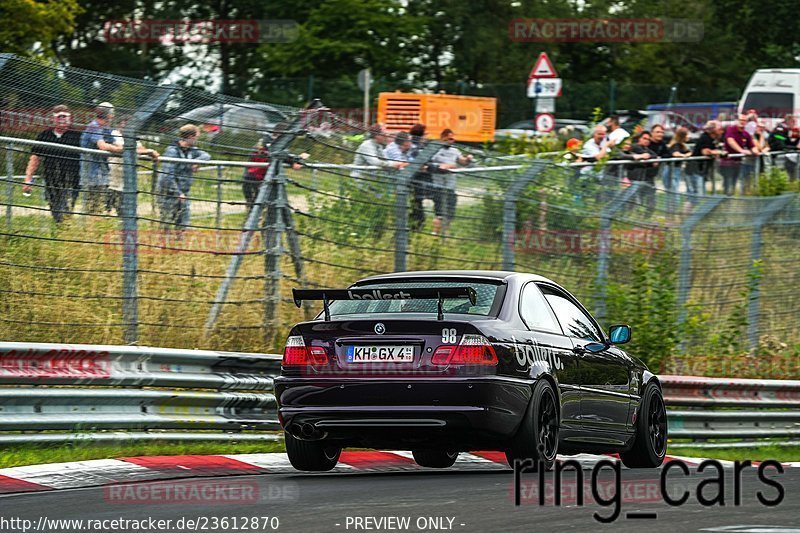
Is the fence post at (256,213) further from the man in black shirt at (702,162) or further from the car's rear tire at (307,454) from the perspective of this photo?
the man in black shirt at (702,162)

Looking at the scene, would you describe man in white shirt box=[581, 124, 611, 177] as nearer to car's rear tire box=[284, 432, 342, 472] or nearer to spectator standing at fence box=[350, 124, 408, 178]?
spectator standing at fence box=[350, 124, 408, 178]

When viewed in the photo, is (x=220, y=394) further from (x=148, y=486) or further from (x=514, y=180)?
(x=514, y=180)

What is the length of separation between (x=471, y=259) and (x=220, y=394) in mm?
5238

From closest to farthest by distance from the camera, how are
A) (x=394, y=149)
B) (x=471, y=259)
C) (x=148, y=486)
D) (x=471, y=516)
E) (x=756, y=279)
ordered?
(x=471, y=516) → (x=148, y=486) → (x=394, y=149) → (x=471, y=259) → (x=756, y=279)

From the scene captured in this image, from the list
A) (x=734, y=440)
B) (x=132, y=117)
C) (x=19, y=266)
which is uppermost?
(x=132, y=117)

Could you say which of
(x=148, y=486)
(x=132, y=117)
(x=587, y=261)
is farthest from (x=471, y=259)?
(x=148, y=486)

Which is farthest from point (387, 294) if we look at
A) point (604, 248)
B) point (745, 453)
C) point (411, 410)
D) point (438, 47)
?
point (438, 47)

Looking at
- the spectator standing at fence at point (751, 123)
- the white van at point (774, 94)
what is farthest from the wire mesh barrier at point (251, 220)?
the white van at point (774, 94)

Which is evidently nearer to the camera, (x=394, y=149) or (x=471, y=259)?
(x=394, y=149)

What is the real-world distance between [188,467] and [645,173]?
505 inches

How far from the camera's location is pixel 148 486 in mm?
9398

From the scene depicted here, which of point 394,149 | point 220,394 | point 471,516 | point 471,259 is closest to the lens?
point 471,516

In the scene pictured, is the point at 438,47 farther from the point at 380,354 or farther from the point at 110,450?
the point at 380,354

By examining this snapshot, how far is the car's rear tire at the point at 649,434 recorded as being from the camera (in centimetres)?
1217
